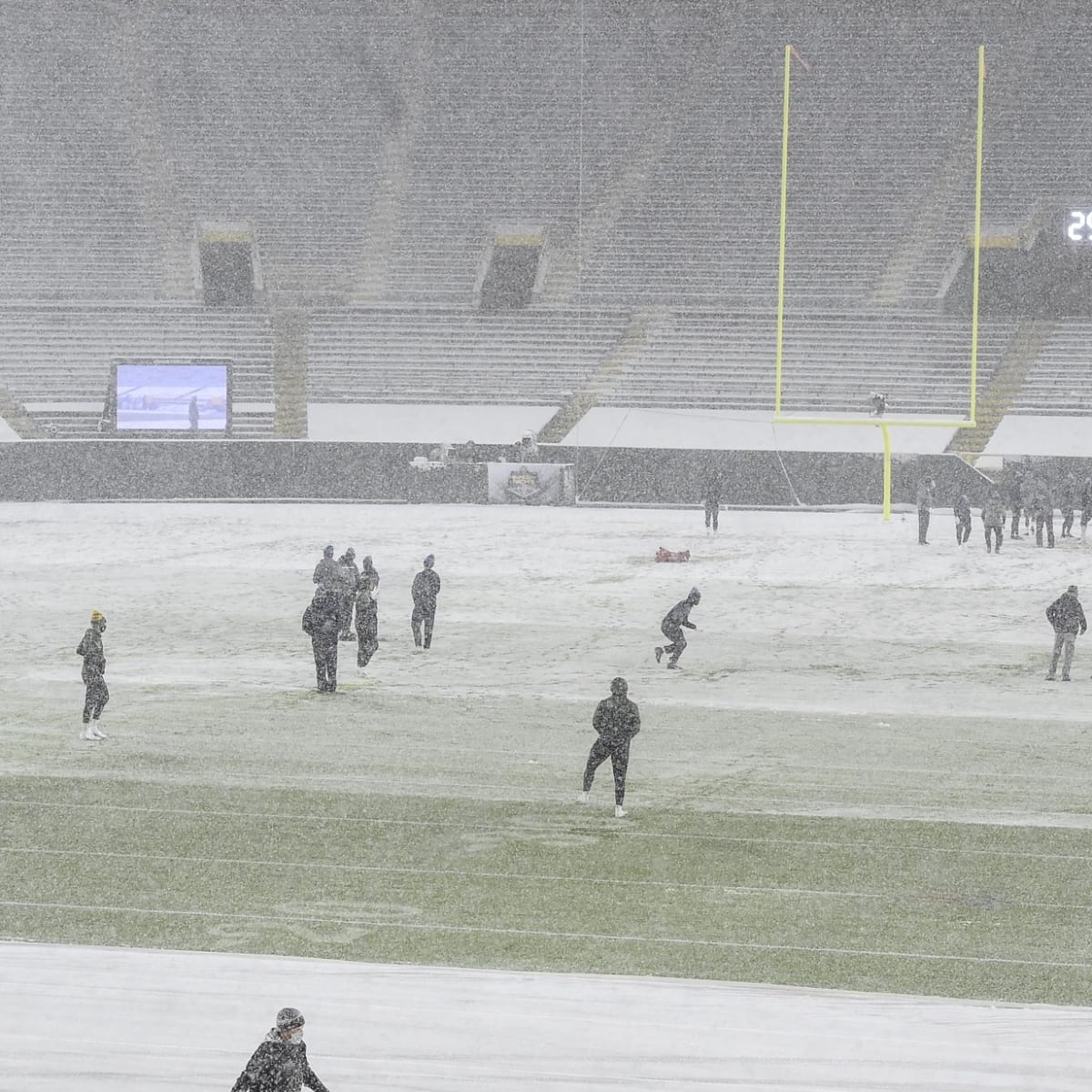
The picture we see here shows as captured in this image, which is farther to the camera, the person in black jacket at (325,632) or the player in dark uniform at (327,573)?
the player in dark uniform at (327,573)

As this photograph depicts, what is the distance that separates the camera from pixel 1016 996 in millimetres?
8695

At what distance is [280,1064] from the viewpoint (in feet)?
20.2

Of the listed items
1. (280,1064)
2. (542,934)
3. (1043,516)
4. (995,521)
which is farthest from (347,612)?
(1043,516)

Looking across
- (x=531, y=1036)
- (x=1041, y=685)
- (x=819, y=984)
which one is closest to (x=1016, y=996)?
(x=819, y=984)

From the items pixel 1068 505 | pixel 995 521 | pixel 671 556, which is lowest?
pixel 671 556

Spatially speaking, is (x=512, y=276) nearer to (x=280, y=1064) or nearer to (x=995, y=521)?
(x=995, y=521)

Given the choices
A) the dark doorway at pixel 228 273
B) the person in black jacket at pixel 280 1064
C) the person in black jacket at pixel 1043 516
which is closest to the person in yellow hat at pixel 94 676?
the person in black jacket at pixel 280 1064

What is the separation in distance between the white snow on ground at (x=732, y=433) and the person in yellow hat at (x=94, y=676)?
63.5ft

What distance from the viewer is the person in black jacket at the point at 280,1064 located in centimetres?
615

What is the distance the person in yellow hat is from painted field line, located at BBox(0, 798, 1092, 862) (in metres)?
1.72

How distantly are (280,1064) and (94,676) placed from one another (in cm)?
801

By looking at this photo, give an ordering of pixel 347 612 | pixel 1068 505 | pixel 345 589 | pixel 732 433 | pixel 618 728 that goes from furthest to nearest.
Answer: pixel 732 433, pixel 1068 505, pixel 347 612, pixel 345 589, pixel 618 728

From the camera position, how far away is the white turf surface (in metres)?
8.12

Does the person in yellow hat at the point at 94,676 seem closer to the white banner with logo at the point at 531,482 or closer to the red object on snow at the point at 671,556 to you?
the red object on snow at the point at 671,556
